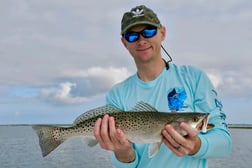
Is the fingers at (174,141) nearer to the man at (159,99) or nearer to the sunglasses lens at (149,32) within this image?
the man at (159,99)

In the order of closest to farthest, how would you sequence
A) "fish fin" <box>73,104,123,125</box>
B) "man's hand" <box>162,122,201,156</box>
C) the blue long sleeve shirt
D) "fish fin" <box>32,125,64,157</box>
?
"man's hand" <box>162,122,201,156</box> → the blue long sleeve shirt → "fish fin" <box>73,104,123,125</box> → "fish fin" <box>32,125,64,157</box>

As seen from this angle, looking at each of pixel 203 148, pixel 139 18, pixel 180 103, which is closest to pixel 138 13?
pixel 139 18

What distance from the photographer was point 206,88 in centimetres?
493

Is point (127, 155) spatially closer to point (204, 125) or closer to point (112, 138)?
point (112, 138)

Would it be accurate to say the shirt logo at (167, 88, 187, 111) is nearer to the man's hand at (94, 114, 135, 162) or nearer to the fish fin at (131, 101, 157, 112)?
the fish fin at (131, 101, 157, 112)

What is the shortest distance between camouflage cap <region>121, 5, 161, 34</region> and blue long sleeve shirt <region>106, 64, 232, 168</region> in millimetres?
634

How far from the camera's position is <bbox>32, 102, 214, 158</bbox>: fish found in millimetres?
4680

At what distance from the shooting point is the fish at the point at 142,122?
4.68m

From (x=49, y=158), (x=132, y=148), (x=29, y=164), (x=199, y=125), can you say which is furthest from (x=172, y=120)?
(x=49, y=158)

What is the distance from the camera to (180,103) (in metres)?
4.93

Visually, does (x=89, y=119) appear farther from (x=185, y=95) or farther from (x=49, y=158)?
(x=49, y=158)

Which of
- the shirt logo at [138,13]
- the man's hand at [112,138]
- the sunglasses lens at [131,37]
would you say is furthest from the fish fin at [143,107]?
the shirt logo at [138,13]

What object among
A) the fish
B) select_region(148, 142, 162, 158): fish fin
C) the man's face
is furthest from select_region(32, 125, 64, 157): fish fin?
the man's face

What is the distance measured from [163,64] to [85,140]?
1.43 m
